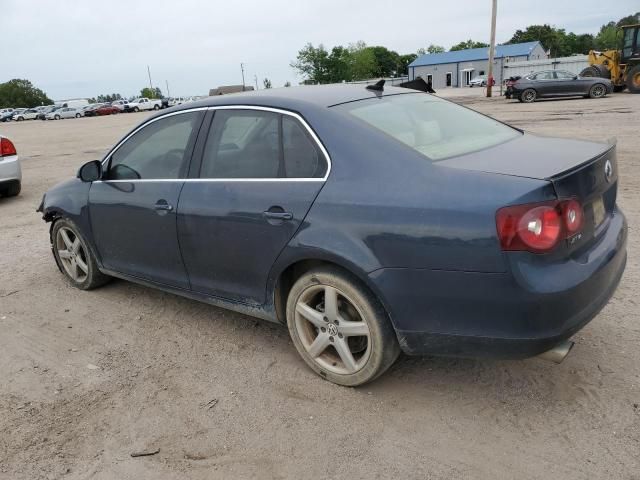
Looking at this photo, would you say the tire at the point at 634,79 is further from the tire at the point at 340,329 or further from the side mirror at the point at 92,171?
the tire at the point at 340,329

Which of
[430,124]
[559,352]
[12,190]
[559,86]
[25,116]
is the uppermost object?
[430,124]

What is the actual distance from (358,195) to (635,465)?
5.69 ft

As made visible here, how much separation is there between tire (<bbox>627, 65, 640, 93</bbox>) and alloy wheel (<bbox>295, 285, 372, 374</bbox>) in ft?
87.2

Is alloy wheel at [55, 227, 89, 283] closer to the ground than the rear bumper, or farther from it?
closer to the ground

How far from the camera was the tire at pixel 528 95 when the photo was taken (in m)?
25.0

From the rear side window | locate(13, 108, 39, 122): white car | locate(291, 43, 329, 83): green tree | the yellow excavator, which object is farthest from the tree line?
the rear side window

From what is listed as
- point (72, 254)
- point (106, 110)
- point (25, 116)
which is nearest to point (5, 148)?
point (72, 254)

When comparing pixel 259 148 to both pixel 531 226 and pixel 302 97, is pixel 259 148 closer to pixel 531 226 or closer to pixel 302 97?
pixel 302 97

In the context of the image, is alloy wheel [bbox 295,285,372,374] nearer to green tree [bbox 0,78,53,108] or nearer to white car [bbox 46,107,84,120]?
white car [bbox 46,107,84,120]

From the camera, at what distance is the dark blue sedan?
2473 millimetres

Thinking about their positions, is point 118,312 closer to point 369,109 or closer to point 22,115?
point 369,109

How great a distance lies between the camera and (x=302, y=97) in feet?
11.0

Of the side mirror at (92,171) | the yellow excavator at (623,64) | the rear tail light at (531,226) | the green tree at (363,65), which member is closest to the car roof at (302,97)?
the side mirror at (92,171)

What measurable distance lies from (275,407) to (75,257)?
2.79m
